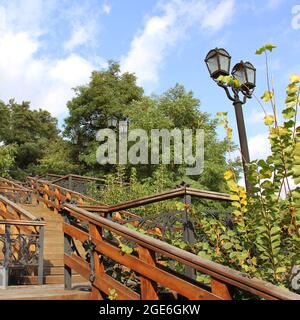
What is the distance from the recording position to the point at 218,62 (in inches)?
215

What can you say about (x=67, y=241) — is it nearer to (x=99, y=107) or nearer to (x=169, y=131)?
(x=169, y=131)

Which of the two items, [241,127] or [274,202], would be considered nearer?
[274,202]

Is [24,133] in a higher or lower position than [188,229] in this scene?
higher

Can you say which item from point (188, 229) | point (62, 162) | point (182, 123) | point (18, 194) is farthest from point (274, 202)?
point (62, 162)

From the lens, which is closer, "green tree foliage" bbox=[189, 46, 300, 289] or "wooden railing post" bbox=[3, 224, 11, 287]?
"green tree foliage" bbox=[189, 46, 300, 289]

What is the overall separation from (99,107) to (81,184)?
20.8ft

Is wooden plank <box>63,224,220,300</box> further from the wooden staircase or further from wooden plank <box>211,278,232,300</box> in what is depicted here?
the wooden staircase

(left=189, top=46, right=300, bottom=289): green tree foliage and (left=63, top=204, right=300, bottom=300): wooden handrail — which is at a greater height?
(left=189, top=46, right=300, bottom=289): green tree foliage

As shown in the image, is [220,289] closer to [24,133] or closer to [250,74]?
[250,74]

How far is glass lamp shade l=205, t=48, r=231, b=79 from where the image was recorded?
5.45 metres

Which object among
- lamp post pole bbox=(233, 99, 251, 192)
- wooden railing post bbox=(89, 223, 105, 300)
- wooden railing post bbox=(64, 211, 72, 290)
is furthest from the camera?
lamp post pole bbox=(233, 99, 251, 192)

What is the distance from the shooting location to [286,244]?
2480mm

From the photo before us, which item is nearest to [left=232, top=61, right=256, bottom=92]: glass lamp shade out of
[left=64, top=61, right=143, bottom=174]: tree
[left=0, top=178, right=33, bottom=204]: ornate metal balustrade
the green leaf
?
the green leaf
